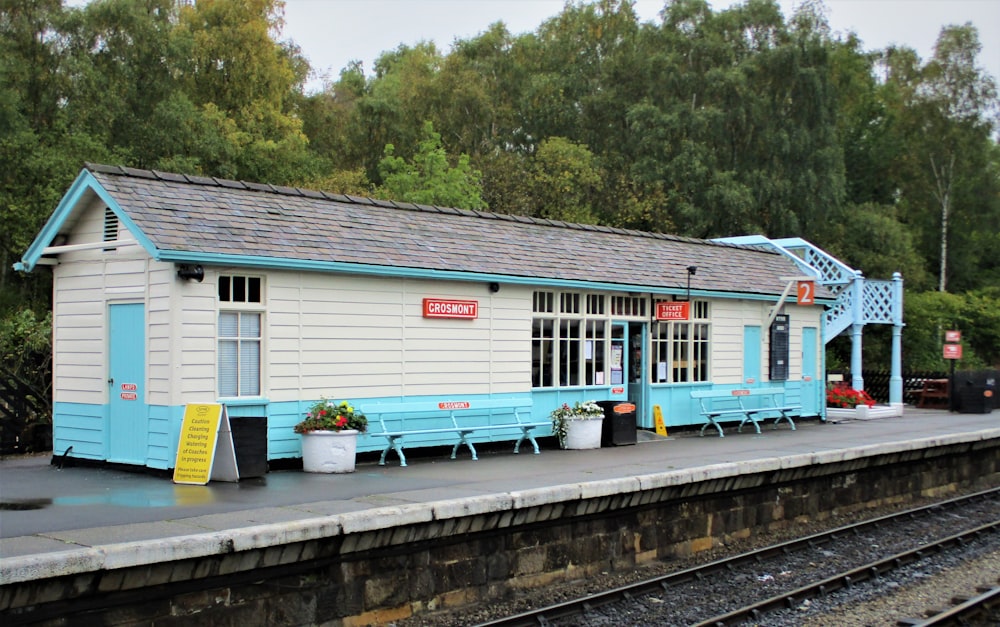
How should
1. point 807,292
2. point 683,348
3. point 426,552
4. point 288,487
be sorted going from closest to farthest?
point 426,552
point 288,487
point 683,348
point 807,292

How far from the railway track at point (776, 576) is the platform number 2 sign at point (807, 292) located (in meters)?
5.11

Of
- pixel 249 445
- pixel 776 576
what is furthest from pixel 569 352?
pixel 249 445

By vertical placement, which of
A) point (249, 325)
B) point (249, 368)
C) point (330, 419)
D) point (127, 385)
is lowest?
point (330, 419)

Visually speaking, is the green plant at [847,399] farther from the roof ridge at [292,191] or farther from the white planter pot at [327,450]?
the white planter pot at [327,450]

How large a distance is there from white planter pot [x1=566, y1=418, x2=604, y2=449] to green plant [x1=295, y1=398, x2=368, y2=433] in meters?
3.73

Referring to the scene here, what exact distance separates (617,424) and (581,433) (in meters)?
0.74

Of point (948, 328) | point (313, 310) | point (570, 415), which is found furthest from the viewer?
point (948, 328)

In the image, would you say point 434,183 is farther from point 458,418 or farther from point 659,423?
point 458,418

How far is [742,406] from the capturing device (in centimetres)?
1906

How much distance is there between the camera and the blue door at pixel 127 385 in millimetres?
11875

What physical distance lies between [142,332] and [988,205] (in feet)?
139

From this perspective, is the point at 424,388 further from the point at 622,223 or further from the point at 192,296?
the point at 622,223

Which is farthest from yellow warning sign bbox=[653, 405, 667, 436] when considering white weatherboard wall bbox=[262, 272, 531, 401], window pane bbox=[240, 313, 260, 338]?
window pane bbox=[240, 313, 260, 338]

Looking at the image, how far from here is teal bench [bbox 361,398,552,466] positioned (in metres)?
13.2
